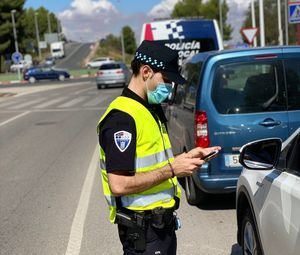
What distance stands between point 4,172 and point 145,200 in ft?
22.5

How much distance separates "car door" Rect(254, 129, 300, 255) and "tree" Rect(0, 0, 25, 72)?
9438cm

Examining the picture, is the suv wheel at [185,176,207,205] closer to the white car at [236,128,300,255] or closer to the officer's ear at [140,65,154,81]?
the white car at [236,128,300,255]

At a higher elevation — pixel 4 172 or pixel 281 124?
pixel 281 124

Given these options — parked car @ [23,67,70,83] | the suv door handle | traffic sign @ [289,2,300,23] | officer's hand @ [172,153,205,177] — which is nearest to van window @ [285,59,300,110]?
the suv door handle

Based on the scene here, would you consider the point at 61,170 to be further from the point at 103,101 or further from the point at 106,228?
the point at 103,101

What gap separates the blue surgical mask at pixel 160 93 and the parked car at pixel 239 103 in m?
3.09

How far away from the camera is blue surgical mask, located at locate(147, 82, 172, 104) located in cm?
274

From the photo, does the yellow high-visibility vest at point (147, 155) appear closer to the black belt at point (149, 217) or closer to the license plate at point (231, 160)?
the black belt at point (149, 217)

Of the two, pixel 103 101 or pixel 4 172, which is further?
pixel 103 101

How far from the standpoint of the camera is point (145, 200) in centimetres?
279

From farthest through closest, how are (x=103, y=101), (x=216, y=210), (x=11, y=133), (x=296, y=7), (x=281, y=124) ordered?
(x=103, y=101), (x=11, y=133), (x=296, y=7), (x=216, y=210), (x=281, y=124)

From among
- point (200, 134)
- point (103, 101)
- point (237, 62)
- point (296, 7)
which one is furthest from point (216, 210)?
point (103, 101)

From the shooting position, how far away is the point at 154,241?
9.23 ft

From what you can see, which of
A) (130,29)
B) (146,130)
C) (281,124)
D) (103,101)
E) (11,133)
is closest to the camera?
(146,130)
